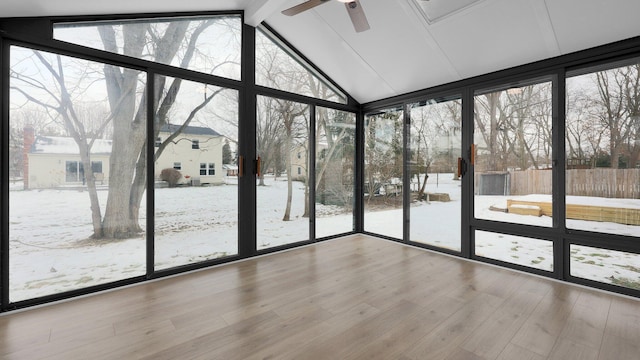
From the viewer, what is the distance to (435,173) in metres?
4.44

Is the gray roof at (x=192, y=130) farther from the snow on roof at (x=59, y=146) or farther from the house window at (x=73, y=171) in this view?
the house window at (x=73, y=171)

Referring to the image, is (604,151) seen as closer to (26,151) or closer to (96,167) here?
(96,167)

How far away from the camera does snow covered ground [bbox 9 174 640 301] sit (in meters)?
2.64

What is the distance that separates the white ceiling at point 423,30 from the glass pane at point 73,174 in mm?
599

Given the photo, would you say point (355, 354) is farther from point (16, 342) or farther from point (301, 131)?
point (301, 131)

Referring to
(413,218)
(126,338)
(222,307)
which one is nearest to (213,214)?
(222,307)

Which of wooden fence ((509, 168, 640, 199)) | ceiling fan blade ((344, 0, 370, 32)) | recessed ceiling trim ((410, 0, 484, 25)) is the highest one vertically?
recessed ceiling trim ((410, 0, 484, 25))

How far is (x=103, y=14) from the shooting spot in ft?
9.46

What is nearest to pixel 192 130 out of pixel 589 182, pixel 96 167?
pixel 96 167

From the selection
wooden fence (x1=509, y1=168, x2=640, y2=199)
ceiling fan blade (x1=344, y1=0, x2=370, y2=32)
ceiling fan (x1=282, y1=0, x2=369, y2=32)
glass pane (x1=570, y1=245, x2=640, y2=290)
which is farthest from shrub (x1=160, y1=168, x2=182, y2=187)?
glass pane (x1=570, y1=245, x2=640, y2=290)

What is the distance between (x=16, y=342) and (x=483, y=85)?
A: 17.2 ft

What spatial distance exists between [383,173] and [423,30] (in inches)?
95.9

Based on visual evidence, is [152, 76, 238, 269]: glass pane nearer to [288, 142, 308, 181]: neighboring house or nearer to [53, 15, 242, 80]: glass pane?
[53, 15, 242, 80]: glass pane

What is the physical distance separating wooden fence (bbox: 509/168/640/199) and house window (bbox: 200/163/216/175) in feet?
12.3
